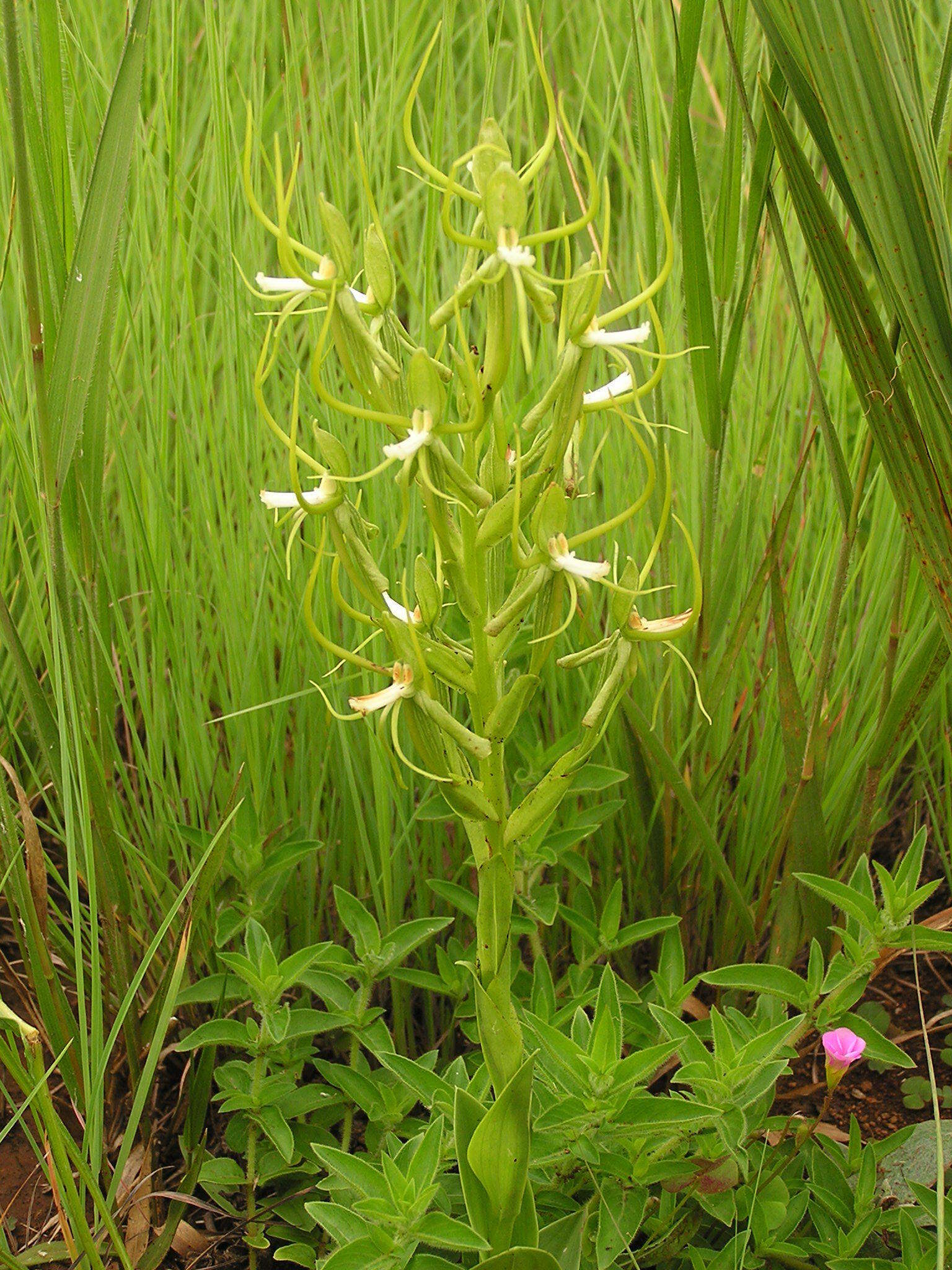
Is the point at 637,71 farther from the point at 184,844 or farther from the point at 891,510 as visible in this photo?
the point at 184,844

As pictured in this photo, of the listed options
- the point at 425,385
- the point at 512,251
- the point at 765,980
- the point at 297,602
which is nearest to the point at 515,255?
the point at 512,251

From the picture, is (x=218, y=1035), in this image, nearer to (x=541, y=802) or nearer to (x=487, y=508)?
(x=541, y=802)

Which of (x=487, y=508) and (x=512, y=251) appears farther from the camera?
(x=487, y=508)

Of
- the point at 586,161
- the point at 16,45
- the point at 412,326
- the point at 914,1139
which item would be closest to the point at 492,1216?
the point at 914,1139

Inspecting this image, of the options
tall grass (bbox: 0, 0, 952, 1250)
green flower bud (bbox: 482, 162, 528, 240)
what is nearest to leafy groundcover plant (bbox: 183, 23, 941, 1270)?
green flower bud (bbox: 482, 162, 528, 240)

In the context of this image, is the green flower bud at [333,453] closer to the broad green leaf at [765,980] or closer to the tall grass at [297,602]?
the tall grass at [297,602]

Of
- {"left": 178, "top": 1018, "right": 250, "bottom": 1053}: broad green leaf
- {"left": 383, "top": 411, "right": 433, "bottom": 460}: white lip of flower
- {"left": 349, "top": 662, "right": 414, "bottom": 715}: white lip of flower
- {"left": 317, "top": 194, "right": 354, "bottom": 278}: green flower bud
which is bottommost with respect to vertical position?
{"left": 178, "top": 1018, "right": 250, "bottom": 1053}: broad green leaf

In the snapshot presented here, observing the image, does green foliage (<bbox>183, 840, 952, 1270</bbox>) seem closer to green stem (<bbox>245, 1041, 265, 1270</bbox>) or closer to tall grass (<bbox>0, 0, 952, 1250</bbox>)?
green stem (<bbox>245, 1041, 265, 1270</bbox>)
